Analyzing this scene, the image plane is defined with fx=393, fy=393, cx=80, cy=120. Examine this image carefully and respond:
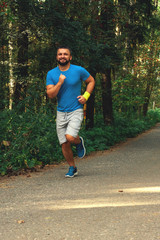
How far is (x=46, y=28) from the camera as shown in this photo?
438 inches

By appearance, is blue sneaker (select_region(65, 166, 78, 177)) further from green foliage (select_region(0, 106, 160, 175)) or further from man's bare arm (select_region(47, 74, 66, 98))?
man's bare arm (select_region(47, 74, 66, 98))

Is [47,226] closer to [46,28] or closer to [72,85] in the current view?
[72,85]

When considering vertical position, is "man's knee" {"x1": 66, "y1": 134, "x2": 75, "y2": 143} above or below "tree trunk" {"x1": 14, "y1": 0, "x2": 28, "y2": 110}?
below

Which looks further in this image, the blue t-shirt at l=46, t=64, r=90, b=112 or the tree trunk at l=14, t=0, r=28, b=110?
the tree trunk at l=14, t=0, r=28, b=110

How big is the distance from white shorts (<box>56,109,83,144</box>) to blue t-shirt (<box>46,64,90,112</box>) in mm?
100

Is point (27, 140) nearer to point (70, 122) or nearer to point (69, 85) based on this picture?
point (70, 122)

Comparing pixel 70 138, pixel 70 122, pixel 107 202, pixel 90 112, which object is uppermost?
pixel 70 122

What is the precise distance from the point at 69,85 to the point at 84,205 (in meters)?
2.49

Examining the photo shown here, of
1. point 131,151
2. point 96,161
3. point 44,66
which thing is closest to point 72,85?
point 96,161

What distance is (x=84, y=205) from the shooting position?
538 cm

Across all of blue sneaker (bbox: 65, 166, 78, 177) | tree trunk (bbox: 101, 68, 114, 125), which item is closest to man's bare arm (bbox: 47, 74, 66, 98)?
blue sneaker (bbox: 65, 166, 78, 177)

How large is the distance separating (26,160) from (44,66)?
19.2ft

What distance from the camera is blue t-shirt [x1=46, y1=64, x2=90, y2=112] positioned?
7.09m

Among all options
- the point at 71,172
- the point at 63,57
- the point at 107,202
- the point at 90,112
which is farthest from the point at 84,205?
the point at 90,112
